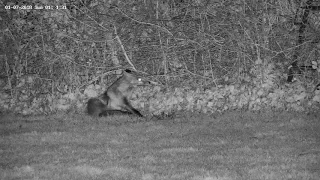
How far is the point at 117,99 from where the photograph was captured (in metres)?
11.2

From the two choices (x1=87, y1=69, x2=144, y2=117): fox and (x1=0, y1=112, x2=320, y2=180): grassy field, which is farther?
(x1=87, y1=69, x2=144, y2=117): fox

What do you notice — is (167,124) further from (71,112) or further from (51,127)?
(71,112)

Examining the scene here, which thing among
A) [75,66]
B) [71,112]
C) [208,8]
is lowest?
[71,112]

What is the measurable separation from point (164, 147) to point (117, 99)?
12.1 feet

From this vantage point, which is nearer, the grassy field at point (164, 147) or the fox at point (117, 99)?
the grassy field at point (164, 147)

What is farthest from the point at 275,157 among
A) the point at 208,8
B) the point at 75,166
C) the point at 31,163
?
the point at 208,8

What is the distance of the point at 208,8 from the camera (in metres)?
11.4

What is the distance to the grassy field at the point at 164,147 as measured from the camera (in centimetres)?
616

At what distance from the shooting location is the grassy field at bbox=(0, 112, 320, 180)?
243 inches

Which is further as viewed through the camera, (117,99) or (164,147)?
(117,99)

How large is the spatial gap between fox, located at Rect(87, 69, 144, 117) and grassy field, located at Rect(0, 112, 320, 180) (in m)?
0.30

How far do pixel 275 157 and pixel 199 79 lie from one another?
15.9 feet

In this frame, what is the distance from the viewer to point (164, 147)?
769 cm

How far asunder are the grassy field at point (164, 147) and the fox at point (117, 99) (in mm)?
300
